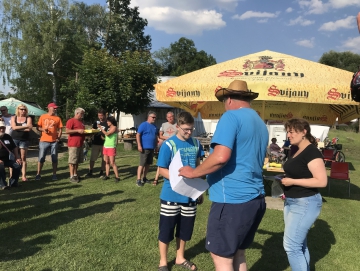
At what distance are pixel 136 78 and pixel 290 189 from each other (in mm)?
13785

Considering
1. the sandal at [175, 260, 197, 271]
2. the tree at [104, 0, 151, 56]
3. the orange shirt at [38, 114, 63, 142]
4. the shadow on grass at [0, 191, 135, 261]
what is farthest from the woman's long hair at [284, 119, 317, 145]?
the tree at [104, 0, 151, 56]

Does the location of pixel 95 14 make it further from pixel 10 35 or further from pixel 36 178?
pixel 36 178

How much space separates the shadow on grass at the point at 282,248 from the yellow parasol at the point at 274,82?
2.07 meters

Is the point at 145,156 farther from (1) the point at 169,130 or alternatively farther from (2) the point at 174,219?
(2) the point at 174,219

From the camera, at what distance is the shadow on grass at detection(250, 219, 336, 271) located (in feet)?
12.1

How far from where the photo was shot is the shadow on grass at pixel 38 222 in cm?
372

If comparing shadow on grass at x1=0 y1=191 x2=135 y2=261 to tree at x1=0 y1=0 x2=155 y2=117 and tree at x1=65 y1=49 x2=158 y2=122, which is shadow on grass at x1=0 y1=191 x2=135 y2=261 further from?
tree at x1=0 y1=0 x2=155 y2=117

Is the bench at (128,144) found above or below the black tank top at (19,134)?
below

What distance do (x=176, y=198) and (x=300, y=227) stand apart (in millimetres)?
1239

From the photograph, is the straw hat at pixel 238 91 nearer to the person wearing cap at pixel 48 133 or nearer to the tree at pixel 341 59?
the person wearing cap at pixel 48 133

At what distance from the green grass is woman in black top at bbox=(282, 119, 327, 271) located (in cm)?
76

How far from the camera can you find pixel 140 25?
3769 cm

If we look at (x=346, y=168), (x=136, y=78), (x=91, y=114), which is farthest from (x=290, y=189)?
(x=91, y=114)

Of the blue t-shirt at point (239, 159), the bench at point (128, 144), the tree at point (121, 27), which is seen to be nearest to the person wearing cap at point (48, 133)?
the blue t-shirt at point (239, 159)
